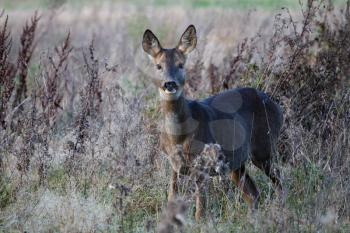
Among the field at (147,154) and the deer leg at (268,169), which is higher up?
the field at (147,154)

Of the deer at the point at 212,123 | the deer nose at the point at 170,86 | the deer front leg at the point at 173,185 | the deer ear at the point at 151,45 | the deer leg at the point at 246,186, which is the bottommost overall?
the deer leg at the point at 246,186

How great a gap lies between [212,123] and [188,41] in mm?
788

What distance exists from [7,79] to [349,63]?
3.99m

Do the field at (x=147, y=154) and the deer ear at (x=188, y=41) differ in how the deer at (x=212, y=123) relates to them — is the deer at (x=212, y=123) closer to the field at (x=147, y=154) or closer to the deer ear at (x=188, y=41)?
the deer ear at (x=188, y=41)

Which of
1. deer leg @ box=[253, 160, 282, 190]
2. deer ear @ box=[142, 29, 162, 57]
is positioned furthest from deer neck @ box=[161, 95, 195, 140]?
deer leg @ box=[253, 160, 282, 190]

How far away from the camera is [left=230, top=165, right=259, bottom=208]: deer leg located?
675 centimetres

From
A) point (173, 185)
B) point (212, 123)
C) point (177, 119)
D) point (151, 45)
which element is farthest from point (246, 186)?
→ point (151, 45)

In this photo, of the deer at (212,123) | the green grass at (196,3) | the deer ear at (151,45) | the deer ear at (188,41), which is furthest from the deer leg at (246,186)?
the green grass at (196,3)

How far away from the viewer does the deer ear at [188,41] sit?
22.9 feet

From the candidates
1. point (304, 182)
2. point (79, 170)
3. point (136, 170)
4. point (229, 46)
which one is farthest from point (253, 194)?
point (229, 46)

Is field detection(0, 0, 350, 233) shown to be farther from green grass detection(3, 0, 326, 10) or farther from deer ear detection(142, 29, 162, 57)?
green grass detection(3, 0, 326, 10)

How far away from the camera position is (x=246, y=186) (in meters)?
7.20

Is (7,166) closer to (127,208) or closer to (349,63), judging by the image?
(127,208)

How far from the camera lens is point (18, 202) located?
6395 mm
